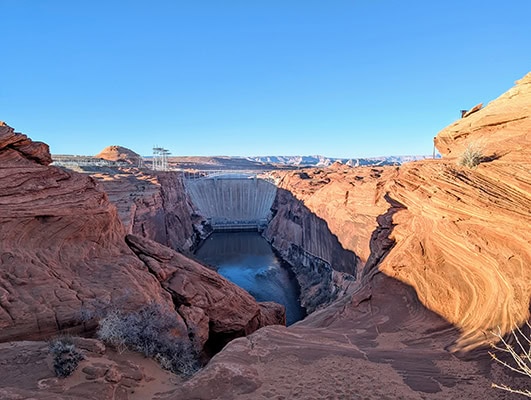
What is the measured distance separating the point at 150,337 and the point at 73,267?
3.80m

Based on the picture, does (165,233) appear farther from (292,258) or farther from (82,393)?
(82,393)

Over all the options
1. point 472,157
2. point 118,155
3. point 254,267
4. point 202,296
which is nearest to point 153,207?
point 254,267

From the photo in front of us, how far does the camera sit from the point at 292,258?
4400 centimetres

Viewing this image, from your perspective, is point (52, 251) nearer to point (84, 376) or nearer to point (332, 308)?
point (84, 376)

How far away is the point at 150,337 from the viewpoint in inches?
335

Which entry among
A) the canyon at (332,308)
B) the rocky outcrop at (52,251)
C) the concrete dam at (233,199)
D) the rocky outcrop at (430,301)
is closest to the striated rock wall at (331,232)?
the rocky outcrop at (430,301)

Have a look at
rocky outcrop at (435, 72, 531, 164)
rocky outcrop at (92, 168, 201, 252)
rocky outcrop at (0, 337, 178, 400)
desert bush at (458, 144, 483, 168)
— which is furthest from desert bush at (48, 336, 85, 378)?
rocky outcrop at (92, 168, 201, 252)

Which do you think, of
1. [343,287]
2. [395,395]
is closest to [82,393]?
[395,395]

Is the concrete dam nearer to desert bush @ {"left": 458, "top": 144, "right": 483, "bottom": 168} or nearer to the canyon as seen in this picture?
the canyon

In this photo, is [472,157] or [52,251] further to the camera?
[472,157]

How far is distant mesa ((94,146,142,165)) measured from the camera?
86625 millimetres

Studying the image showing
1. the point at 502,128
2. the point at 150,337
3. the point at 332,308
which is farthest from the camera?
the point at 332,308

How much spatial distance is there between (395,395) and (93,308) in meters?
7.67

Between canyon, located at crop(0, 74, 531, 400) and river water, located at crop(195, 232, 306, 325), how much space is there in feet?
51.0
